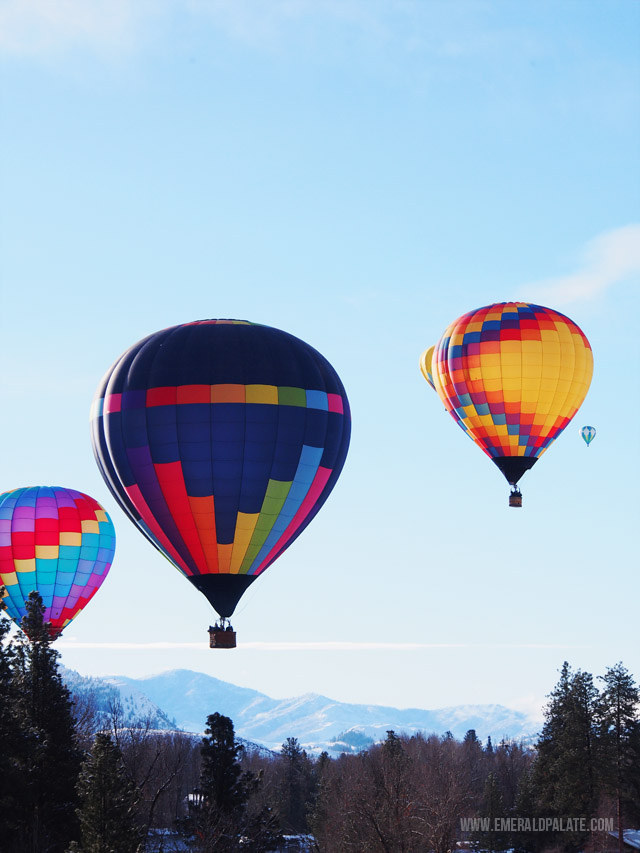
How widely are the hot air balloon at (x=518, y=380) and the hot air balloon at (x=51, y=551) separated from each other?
17547 mm

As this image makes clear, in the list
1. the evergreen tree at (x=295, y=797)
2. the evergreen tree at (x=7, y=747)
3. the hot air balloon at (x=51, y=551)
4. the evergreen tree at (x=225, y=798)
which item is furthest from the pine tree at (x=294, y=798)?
the evergreen tree at (x=7, y=747)

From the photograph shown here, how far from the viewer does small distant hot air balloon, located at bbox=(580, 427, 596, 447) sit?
68.2 meters

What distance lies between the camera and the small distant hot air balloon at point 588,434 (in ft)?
224

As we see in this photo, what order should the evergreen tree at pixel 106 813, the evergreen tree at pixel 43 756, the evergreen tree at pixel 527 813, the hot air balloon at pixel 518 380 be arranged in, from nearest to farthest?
the evergreen tree at pixel 106 813, the evergreen tree at pixel 43 756, the hot air balloon at pixel 518 380, the evergreen tree at pixel 527 813

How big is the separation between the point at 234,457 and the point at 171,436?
1983 millimetres

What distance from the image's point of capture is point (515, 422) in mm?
51156

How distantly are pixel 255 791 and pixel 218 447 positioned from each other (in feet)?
111

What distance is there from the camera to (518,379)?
50.9m

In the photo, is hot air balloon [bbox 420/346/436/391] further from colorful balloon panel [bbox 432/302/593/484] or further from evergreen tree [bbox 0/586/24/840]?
evergreen tree [bbox 0/586/24/840]

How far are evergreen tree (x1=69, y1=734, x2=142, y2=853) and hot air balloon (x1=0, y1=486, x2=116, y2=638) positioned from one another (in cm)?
1740

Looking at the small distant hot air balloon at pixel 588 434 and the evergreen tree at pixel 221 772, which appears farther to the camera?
the small distant hot air balloon at pixel 588 434

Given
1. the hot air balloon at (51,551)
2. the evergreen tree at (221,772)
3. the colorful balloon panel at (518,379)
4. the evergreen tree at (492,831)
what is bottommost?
the evergreen tree at (492,831)

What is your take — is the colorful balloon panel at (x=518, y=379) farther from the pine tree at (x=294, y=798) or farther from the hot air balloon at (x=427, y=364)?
the pine tree at (x=294, y=798)

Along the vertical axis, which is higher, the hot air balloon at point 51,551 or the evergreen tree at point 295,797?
the hot air balloon at point 51,551
